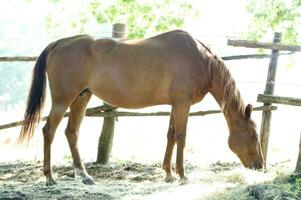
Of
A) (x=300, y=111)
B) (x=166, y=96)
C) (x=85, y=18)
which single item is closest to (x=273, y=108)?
(x=166, y=96)

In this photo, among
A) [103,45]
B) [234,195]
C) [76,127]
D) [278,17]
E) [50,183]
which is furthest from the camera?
[278,17]

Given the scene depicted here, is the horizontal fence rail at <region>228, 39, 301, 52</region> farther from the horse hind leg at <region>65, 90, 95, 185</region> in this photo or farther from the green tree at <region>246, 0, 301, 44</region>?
the green tree at <region>246, 0, 301, 44</region>

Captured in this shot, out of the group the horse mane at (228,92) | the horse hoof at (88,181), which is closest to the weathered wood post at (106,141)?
the horse hoof at (88,181)

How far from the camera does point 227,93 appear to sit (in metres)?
5.30

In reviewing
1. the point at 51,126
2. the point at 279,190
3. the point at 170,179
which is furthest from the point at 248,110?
the point at 51,126

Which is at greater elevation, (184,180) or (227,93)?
(227,93)

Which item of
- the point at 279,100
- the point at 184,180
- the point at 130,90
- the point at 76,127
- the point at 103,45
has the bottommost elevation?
the point at 184,180

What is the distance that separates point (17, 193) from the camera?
13.7 ft

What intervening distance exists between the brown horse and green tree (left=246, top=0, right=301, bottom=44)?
5.11 m

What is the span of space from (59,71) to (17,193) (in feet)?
5.49

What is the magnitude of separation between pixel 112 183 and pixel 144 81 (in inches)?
51.8

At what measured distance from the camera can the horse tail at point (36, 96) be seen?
5273 mm

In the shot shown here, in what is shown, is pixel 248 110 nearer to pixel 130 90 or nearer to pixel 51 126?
pixel 130 90

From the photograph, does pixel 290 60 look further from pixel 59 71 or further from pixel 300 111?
pixel 59 71
